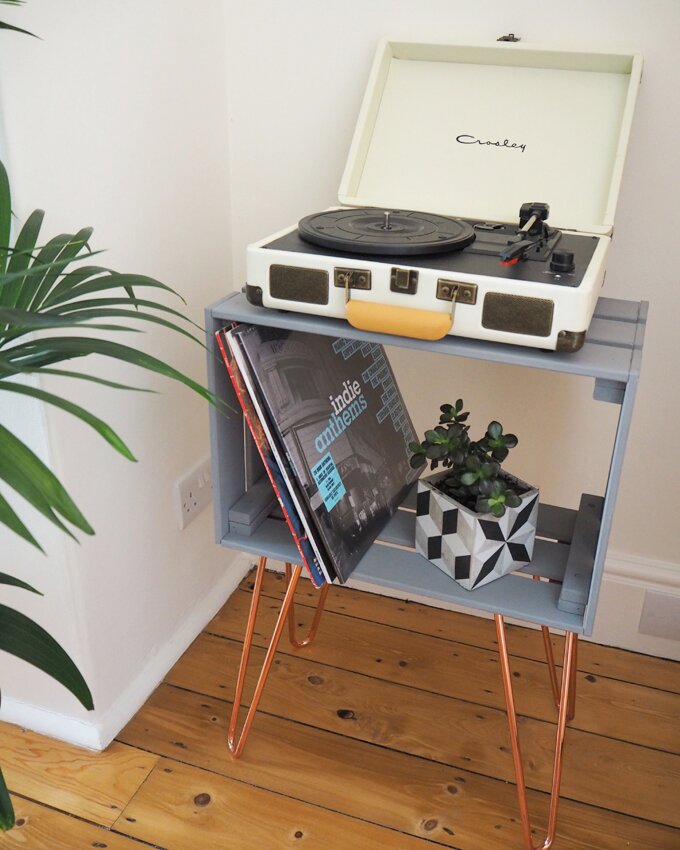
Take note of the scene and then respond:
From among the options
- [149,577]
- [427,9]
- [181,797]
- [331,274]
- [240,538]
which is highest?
[427,9]

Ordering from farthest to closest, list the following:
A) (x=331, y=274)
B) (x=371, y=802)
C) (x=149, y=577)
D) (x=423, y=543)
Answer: (x=149, y=577)
(x=371, y=802)
(x=423, y=543)
(x=331, y=274)

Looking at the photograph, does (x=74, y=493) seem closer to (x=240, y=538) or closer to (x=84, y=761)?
(x=240, y=538)

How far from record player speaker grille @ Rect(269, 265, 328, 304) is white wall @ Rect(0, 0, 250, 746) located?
35cm

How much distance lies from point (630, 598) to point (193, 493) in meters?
0.95

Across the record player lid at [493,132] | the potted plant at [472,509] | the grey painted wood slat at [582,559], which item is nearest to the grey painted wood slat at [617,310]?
the record player lid at [493,132]

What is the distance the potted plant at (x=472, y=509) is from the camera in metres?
1.24

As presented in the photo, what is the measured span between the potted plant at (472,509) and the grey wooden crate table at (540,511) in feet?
0.10

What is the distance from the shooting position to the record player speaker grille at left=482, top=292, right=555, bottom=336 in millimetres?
1027

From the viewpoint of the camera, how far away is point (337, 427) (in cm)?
135

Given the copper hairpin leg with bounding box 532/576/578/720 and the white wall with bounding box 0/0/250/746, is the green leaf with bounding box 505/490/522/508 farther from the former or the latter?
the white wall with bounding box 0/0/250/746

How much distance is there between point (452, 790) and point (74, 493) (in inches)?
32.8

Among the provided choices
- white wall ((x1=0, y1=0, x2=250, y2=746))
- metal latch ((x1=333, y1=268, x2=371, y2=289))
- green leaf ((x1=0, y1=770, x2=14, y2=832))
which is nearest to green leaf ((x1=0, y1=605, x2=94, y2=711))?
green leaf ((x1=0, y1=770, x2=14, y2=832))

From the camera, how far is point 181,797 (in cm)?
145

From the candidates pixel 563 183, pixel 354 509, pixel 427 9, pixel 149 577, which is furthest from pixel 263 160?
pixel 149 577
